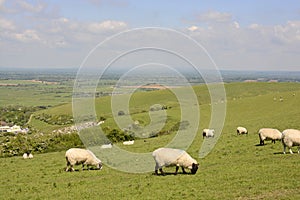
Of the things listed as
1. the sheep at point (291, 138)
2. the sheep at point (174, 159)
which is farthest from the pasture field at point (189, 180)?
the sheep at point (291, 138)

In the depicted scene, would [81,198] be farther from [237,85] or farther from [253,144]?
[237,85]

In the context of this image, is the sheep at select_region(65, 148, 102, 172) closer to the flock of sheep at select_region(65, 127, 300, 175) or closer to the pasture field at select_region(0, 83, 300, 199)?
the flock of sheep at select_region(65, 127, 300, 175)

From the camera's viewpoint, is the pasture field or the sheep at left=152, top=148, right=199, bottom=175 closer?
the pasture field

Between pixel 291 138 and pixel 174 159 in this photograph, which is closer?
pixel 174 159

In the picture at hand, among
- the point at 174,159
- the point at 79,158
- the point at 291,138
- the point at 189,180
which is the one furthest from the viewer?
the point at 79,158

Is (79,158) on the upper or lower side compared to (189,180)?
lower

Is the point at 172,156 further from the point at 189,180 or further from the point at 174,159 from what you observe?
the point at 189,180

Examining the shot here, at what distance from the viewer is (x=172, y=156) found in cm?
2084

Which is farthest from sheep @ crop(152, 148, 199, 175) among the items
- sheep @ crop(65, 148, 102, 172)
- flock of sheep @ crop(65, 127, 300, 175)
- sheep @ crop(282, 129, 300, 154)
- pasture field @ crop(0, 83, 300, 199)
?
sheep @ crop(282, 129, 300, 154)

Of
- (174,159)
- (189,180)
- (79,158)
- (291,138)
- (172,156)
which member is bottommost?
(79,158)

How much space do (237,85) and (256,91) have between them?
1347cm

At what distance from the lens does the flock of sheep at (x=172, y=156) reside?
2095cm

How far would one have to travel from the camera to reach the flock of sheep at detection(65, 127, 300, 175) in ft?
68.7

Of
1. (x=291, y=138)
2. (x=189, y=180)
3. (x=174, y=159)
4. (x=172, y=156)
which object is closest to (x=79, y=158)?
(x=172, y=156)
